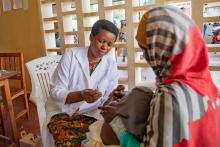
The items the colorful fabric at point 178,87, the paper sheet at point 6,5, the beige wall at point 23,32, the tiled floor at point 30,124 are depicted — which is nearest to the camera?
the colorful fabric at point 178,87

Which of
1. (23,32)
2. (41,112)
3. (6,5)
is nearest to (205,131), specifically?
(41,112)

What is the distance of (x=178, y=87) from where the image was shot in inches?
28.5

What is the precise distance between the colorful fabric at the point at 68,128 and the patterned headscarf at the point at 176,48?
27.8 inches

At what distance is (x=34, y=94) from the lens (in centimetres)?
175

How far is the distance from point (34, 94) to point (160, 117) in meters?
1.28

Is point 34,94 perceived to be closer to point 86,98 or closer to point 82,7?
point 86,98

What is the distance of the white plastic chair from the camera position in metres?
1.72

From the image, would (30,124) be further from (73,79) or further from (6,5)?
(6,5)

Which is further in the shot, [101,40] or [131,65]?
[131,65]

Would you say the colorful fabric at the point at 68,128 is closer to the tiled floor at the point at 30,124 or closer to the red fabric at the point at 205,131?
the red fabric at the point at 205,131

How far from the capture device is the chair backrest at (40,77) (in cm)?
176

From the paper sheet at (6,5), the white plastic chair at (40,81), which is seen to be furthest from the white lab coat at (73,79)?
the paper sheet at (6,5)

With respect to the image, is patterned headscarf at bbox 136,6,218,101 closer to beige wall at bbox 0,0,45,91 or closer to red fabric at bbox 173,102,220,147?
red fabric at bbox 173,102,220,147

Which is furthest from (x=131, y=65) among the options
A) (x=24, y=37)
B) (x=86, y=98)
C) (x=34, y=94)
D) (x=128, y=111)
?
(x=24, y=37)
